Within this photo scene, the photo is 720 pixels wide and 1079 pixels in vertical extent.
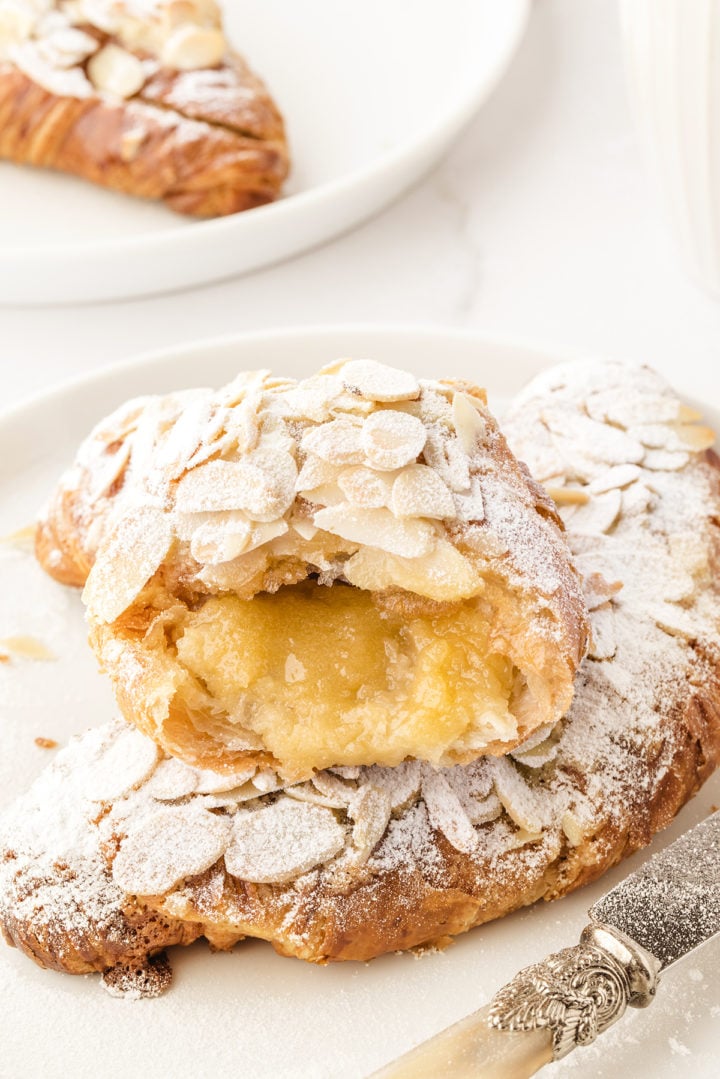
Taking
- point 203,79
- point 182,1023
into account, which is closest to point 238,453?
point 182,1023

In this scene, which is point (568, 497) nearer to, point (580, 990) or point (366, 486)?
point (366, 486)

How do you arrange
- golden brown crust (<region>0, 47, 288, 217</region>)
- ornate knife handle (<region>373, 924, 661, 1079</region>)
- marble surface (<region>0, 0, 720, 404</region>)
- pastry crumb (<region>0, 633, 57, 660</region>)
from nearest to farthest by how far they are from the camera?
1. ornate knife handle (<region>373, 924, 661, 1079</region>)
2. pastry crumb (<region>0, 633, 57, 660</region>)
3. marble surface (<region>0, 0, 720, 404</region>)
4. golden brown crust (<region>0, 47, 288, 217</region>)

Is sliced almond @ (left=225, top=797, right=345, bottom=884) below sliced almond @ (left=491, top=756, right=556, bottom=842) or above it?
below

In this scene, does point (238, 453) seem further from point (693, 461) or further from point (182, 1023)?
point (693, 461)

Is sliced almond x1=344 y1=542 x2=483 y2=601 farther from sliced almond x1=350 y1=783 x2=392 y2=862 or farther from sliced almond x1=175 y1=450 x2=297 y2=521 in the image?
sliced almond x1=350 y1=783 x2=392 y2=862

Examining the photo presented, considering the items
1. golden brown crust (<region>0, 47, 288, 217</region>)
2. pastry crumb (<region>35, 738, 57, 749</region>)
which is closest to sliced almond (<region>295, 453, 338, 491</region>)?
pastry crumb (<region>35, 738, 57, 749</region>)

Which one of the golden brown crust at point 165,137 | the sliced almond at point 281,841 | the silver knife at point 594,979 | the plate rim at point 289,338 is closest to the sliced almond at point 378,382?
the sliced almond at point 281,841
